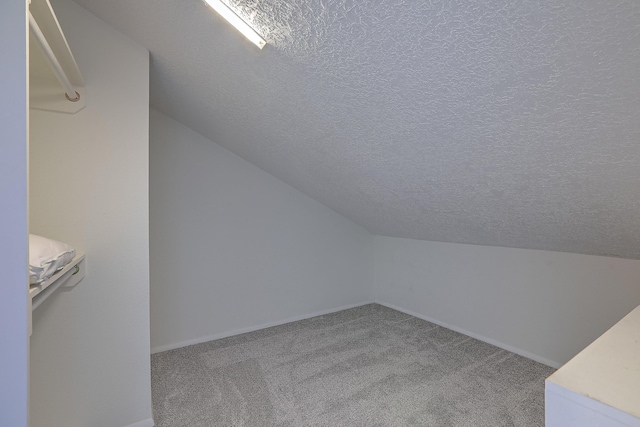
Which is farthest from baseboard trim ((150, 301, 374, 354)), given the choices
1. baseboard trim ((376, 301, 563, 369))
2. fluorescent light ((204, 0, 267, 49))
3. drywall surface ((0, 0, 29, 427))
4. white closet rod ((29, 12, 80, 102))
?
fluorescent light ((204, 0, 267, 49))

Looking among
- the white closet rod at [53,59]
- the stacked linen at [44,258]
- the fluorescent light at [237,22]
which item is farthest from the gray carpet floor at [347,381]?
the fluorescent light at [237,22]

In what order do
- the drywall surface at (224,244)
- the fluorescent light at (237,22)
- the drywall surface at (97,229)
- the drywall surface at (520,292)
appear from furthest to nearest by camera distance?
1. the drywall surface at (224,244)
2. the drywall surface at (520,292)
3. the drywall surface at (97,229)
4. the fluorescent light at (237,22)

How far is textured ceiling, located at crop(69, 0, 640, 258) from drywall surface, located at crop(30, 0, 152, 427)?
241 millimetres

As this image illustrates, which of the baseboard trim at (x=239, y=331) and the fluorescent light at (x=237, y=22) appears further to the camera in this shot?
the baseboard trim at (x=239, y=331)

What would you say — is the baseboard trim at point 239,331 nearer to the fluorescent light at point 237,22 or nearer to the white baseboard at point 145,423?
the white baseboard at point 145,423

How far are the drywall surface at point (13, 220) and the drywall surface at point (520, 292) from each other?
2891mm

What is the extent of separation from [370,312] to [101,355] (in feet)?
8.49

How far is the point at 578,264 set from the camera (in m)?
2.14

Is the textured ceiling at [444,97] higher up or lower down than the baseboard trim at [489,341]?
higher up

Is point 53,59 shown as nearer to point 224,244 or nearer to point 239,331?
point 224,244

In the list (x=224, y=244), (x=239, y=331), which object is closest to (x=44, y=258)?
(x=224, y=244)

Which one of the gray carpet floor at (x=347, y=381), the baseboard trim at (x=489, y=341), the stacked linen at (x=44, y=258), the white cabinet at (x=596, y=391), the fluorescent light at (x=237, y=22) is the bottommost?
the gray carpet floor at (x=347, y=381)

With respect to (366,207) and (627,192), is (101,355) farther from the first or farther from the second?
(627,192)

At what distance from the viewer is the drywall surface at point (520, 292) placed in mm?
2018
